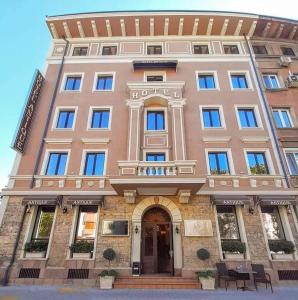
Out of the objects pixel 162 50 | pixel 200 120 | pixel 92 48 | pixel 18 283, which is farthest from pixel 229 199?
pixel 92 48

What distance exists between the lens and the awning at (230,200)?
11977 mm

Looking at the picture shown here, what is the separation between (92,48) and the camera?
18891 millimetres

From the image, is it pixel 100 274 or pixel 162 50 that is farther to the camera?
pixel 162 50

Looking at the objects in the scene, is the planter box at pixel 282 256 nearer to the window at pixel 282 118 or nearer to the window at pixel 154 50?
the window at pixel 282 118

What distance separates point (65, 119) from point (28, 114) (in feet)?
7.49

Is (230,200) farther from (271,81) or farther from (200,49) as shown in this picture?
(200,49)

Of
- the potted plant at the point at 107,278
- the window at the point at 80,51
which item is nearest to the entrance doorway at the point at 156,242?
the potted plant at the point at 107,278

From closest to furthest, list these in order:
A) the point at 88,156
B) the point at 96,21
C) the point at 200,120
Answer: the point at 88,156, the point at 200,120, the point at 96,21

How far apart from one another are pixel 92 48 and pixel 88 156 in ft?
33.6

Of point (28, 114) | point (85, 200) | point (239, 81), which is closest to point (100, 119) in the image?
point (28, 114)

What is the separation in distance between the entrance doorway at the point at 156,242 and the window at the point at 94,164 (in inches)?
154

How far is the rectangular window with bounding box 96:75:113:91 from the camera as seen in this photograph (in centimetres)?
1685

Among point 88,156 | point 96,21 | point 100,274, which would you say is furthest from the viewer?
point 96,21

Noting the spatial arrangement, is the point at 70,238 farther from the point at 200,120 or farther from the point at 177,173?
the point at 200,120
